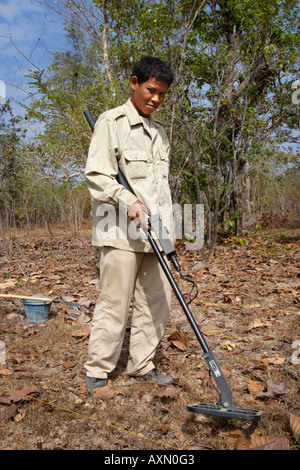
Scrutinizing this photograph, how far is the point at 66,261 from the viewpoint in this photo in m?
6.96

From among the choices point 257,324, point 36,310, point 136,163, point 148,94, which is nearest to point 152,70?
point 148,94

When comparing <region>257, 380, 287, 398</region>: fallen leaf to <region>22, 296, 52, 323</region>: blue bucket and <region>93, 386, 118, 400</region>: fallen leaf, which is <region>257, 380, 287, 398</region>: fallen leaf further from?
<region>22, 296, 52, 323</region>: blue bucket

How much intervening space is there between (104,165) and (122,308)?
84 cm

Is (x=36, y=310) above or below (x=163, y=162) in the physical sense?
below

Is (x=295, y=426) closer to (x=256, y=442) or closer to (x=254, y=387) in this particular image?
(x=256, y=442)

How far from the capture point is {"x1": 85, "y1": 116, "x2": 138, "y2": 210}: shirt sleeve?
2.21 m

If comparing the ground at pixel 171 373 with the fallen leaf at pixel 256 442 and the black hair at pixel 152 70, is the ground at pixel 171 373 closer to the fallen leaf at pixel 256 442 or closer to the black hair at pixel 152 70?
the fallen leaf at pixel 256 442

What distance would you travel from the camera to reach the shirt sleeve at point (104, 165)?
87.0 inches

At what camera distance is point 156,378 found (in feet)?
8.22

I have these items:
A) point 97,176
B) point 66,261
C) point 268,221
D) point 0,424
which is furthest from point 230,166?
point 0,424

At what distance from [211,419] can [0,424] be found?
1.07 meters

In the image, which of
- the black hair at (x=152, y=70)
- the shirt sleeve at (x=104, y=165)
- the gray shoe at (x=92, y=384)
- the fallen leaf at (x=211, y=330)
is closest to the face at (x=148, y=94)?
the black hair at (x=152, y=70)

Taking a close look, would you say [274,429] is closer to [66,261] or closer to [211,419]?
[211,419]

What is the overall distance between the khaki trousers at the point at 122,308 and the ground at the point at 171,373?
0.18 meters
